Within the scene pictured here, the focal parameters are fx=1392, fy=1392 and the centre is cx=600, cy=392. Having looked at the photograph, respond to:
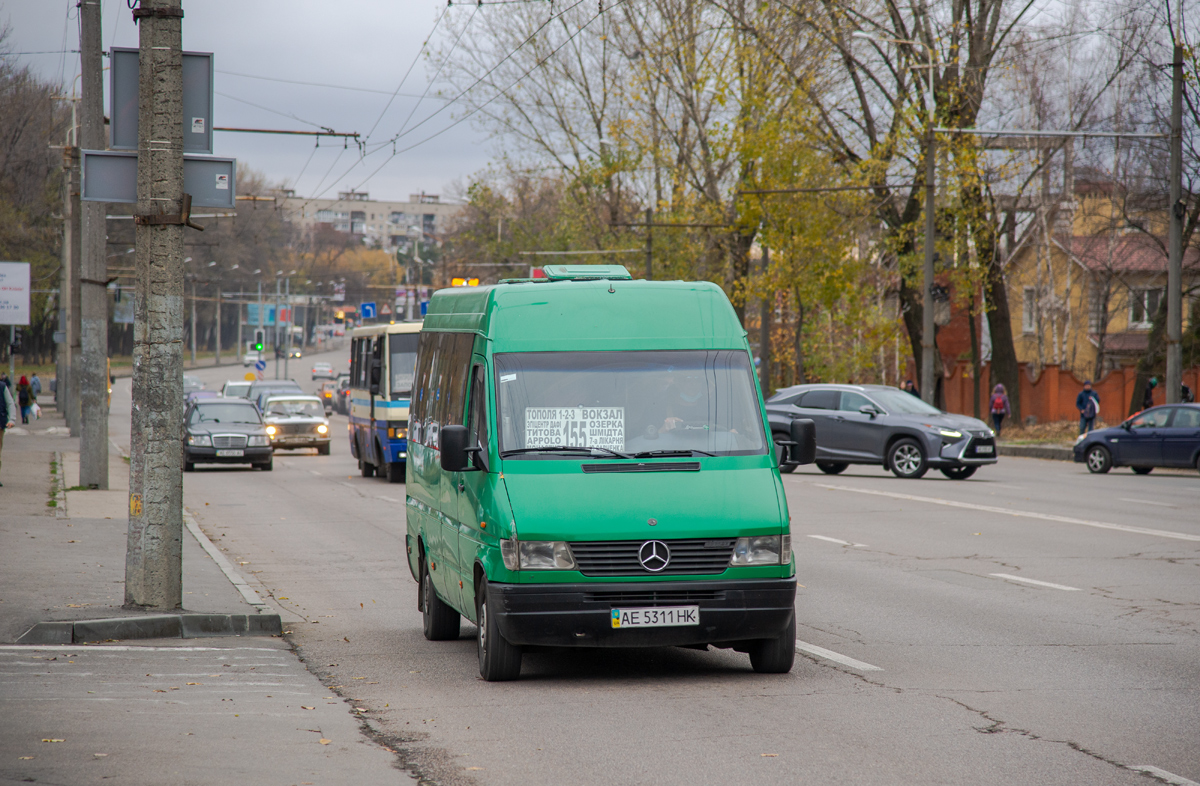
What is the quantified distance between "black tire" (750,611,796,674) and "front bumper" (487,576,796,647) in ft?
1.17

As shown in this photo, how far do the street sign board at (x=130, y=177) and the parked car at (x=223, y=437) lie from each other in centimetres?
2003

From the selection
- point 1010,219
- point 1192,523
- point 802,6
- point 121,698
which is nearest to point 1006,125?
point 1010,219

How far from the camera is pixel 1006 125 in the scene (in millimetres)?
46938

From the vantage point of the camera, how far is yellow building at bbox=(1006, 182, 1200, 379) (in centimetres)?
5553

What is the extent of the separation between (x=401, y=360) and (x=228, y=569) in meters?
12.1

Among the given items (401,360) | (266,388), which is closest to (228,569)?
(401,360)

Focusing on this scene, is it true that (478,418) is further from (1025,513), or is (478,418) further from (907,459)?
(907,459)

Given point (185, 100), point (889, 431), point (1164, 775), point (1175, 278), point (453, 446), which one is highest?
point (1175, 278)

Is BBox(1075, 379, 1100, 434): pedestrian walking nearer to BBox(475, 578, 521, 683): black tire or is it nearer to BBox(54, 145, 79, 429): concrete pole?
BBox(54, 145, 79, 429): concrete pole

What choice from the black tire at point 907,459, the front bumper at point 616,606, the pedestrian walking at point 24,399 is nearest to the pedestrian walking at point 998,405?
the black tire at point 907,459

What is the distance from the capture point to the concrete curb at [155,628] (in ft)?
30.1

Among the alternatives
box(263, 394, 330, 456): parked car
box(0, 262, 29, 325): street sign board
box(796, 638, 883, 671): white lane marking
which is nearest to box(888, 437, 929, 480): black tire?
box(796, 638, 883, 671): white lane marking

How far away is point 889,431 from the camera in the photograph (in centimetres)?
2527

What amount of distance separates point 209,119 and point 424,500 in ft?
10.2
